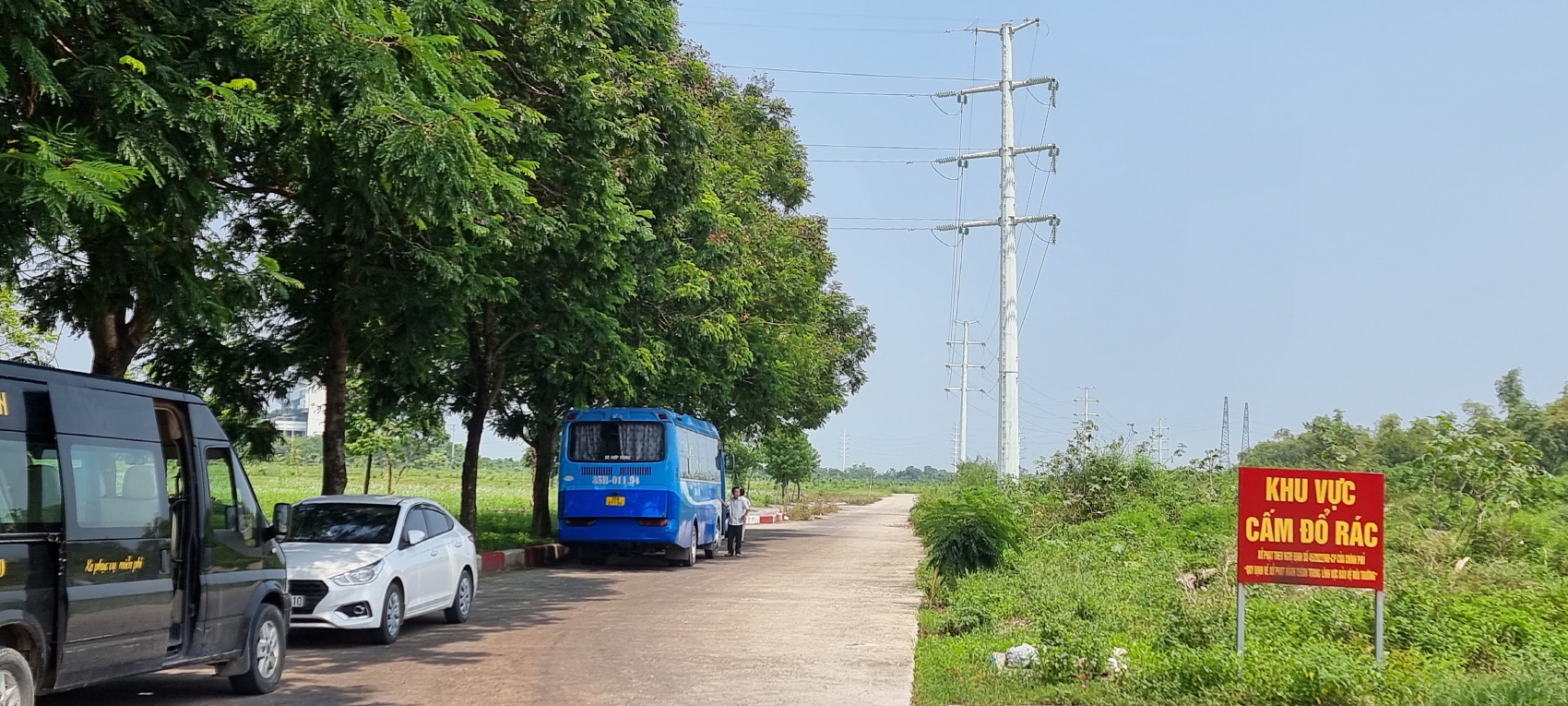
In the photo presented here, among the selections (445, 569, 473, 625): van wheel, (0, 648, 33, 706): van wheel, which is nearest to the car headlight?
(445, 569, 473, 625): van wheel

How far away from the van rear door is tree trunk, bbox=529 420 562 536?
21.3 meters

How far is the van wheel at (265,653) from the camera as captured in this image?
9617mm

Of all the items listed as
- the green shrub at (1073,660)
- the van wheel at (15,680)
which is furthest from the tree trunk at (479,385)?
the van wheel at (15,680)

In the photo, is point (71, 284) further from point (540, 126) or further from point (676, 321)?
point (676, 321)

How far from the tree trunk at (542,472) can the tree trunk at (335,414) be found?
33.2ft

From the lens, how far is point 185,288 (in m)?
11.3

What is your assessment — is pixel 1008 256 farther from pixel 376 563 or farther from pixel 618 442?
pixel 376 563

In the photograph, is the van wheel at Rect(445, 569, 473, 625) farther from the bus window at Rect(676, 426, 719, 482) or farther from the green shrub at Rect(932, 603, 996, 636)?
the bus window at Rect(676, 426, 719, 482)

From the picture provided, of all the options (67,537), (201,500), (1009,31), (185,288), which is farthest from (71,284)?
(1009,31)

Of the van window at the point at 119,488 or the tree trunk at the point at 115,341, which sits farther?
the tree trunk at the point at 115,341

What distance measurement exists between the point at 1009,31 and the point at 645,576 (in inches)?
908

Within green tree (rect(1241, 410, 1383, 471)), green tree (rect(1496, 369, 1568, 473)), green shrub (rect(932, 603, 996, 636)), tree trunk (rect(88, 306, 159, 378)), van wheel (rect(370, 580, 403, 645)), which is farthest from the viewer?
green tree (rect(1496, 369, 1568, 473))

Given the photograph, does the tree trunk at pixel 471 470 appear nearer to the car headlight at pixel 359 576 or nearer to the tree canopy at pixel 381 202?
the tree canopy at pixel 381 202

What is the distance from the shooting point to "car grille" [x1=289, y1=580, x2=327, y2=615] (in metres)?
12.0
